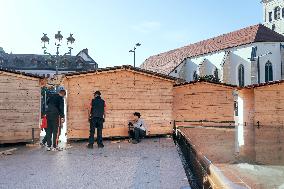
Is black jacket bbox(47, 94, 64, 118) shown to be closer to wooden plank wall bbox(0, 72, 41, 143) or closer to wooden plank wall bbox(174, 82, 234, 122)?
wooden plank wall bbox(0, 72, 41, 143)

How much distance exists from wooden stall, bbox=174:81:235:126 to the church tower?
5233 centimetres

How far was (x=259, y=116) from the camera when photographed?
2284cm

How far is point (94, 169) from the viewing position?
805cm

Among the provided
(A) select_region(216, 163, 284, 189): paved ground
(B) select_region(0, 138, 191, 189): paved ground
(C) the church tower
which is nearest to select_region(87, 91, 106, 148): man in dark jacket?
(B) select_region(0, 138, 191, 189): paved ground

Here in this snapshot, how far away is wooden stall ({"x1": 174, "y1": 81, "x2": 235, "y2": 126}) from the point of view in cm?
1911

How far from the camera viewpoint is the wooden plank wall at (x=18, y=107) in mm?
12852

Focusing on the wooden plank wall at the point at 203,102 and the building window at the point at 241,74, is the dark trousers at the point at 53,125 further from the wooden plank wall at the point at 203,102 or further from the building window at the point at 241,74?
the building window at the point at 241,74

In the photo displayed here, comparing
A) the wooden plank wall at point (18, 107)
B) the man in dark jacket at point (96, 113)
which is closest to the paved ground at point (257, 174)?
the man in dark jacket at point (96, 113)

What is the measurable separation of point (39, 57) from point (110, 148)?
61485 millimetres

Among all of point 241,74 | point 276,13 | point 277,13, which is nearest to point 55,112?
point 241,74

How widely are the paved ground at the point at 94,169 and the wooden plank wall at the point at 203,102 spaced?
7511 mm

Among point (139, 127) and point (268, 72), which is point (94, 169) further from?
point (268, 72)

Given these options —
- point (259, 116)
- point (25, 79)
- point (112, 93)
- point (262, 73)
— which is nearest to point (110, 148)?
point (112, 93)

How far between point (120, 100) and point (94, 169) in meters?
7.05
